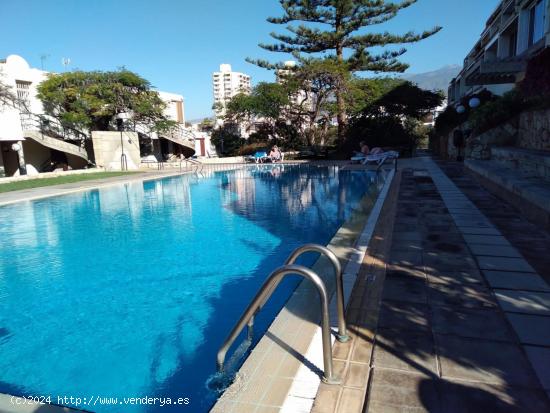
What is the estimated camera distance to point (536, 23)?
14.9 m

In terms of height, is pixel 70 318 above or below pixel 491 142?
below

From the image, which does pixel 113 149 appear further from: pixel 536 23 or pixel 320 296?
pixel 320 296

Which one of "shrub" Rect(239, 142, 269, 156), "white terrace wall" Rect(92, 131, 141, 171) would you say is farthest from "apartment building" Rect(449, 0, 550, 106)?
"white terrace wall" Rect(92, 131, 141, 171)

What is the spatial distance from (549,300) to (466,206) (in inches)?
167

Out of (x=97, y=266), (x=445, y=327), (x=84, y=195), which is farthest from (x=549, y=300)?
(x=84, y=195)

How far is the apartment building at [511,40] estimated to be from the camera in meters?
12.0

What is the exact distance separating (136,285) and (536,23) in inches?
678

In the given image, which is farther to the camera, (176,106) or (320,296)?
(176,106)

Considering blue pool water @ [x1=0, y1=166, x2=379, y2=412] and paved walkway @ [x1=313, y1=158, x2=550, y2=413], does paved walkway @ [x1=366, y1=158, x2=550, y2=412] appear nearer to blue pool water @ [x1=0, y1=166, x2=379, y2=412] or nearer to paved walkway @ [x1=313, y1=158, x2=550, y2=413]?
paved walkway @ [x1=313, y1=158, x2=550, y2=413]

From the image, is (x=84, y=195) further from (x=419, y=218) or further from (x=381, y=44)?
(x=381, y=44)

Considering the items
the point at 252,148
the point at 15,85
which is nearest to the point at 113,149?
the point at 15,85

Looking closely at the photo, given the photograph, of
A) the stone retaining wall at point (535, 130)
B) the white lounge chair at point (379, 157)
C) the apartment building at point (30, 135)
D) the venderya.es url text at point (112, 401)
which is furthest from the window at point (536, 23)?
the apartment building at point (30, 135)

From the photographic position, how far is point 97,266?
591cm

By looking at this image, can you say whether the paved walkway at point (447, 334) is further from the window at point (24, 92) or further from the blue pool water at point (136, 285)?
the window at point (24, 92)
